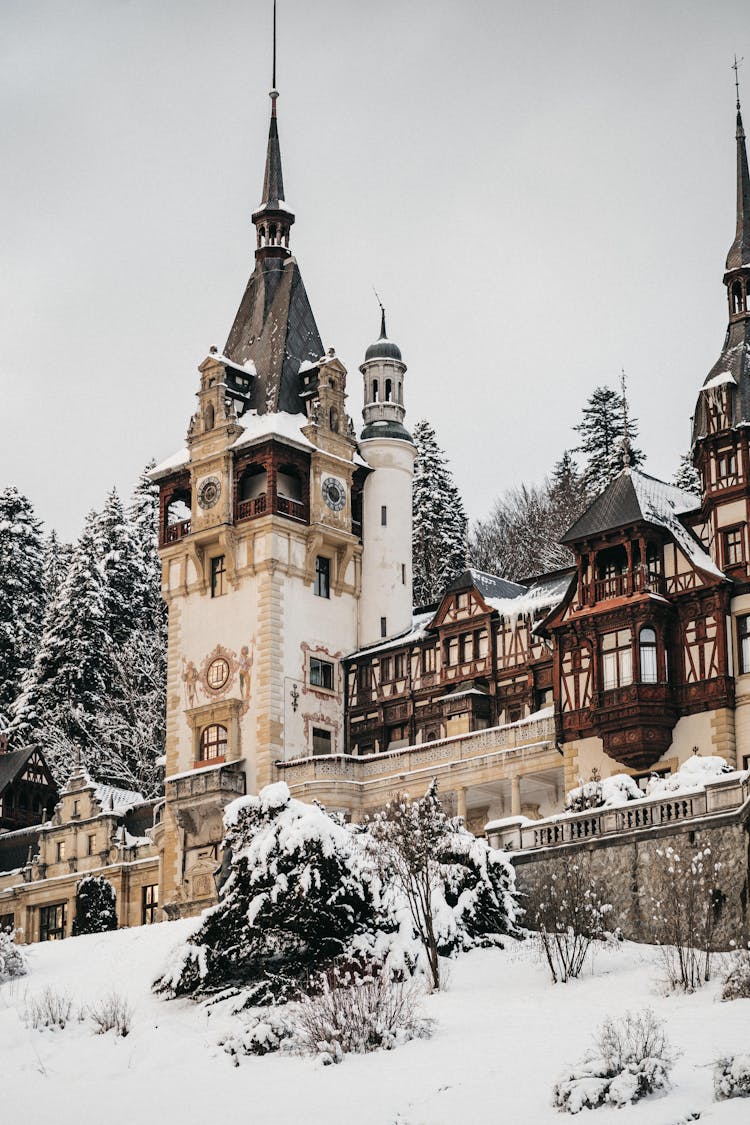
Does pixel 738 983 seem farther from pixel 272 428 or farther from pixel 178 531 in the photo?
pixel 178 531

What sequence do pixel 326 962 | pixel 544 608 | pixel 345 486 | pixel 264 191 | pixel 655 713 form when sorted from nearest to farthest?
pixel 326 962 → pixel 655 713 → pixel 544 608 → pixel 345 486 → pixel 264 191

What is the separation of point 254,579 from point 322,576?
2.92 metres

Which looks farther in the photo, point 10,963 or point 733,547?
point 733,547

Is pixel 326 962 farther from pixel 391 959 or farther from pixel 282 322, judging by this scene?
pixel 282 322

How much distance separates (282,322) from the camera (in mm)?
71875

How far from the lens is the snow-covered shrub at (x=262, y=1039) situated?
35.2m

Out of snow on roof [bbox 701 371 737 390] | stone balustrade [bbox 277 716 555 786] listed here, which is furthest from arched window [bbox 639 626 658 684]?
snow on roof [bbox 701 371 737 390]

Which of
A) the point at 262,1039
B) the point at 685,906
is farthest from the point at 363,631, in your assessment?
the point at 262,1039

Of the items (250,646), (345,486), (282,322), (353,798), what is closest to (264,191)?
(282,322)

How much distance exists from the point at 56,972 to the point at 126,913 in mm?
24408

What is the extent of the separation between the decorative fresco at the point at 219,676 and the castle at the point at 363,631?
10 cm

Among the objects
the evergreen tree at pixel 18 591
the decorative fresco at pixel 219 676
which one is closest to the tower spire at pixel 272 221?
the decorative fresco at pixel 219 676

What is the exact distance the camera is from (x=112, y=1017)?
38.4 m

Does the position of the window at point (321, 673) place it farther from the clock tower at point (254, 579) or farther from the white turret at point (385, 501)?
the white turret at point (385, 501)
